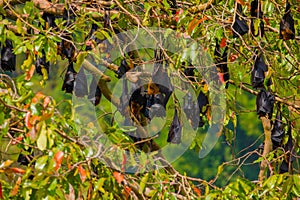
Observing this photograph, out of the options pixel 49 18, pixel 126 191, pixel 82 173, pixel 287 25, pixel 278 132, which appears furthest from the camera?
pixel 278 132

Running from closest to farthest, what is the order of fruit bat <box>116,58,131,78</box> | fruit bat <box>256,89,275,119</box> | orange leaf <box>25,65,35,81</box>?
1. orange leaf <box>25,65,35,81</box>
2. fruit bat <box>256,89,275,119</box>
3. fruit bat <box>116,58,131,78</box>

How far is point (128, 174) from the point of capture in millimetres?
3963

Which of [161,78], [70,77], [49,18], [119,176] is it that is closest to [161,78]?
[161,78]

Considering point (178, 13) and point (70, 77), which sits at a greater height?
point (178, 13)

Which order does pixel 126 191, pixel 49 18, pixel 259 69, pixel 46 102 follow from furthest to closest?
pixel 49 18, pixel 259 69, pixel 126 191, pixel 46 102

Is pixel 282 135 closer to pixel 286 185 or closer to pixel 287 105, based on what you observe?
pixel 287 105

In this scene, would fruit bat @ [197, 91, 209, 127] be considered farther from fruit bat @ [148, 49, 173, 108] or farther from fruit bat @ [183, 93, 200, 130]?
fruit bat @ [148, 49, 173, 108]

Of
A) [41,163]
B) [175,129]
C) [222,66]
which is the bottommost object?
[175,129]

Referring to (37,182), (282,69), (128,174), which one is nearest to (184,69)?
(282,69)

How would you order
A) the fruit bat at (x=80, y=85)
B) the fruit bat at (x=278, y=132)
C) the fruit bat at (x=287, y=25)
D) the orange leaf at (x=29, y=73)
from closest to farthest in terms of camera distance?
1. the orange leaf at (x=29, y=73)
2. the fruit bat at (x=287, y=25)
3. the fruit bat at (x=80, y=85)
4. the fruit bat at (x=278, y=132)

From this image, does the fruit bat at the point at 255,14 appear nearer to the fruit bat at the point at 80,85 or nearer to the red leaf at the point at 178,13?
the red leaf at the point at 178,13

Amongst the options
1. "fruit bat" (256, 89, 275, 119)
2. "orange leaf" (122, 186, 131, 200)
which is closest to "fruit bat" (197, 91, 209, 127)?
"fruit bat" (256, 89, 275, 119)

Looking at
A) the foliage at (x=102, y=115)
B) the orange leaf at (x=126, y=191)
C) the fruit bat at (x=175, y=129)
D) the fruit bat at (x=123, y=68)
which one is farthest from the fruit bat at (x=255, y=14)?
the orange leaf at (x=126, y=191)

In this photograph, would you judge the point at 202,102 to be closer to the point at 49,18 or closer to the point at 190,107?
the point at 190,107
